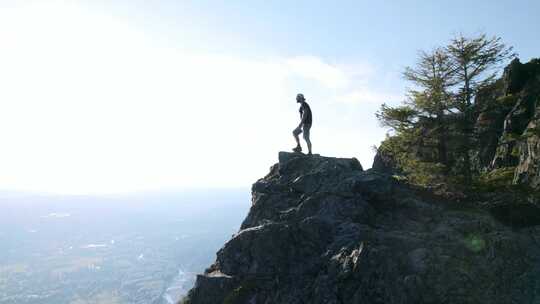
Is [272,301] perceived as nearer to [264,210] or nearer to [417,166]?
[264,210]

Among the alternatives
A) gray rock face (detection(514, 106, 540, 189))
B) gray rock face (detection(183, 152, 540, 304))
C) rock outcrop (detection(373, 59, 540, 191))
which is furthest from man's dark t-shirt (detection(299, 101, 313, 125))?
A: gray rock face (detection(514, 106, 540, 189))

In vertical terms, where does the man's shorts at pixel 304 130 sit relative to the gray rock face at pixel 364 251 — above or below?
above

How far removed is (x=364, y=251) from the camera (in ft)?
59.6

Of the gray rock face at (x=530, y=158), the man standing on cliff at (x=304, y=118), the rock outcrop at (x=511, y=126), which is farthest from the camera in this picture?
the man standing on cliff at (x=304, y=118)

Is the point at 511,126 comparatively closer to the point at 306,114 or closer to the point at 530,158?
the point at 530,158

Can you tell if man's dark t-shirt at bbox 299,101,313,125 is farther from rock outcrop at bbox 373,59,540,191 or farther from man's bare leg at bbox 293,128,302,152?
rock outcrop at bbox 373,59,540,191

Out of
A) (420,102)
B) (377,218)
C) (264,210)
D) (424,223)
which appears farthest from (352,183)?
(420,102)

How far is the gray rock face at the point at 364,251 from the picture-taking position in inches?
663

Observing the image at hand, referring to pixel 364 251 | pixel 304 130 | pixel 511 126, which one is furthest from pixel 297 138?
pixel 511 126

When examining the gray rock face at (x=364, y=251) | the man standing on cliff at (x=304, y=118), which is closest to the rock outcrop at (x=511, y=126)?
the gray rock face at (x=364, y=251)

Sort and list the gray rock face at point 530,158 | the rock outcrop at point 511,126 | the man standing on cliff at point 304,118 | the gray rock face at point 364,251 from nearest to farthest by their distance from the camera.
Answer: the gray rock face at point 364,251
the gray rock face at point 530,158
the rock outcrop at point 511,126
the man standing on cliff at point 304,118

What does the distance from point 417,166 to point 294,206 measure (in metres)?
7.71

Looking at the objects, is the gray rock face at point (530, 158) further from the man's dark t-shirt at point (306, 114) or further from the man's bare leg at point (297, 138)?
the man's bare leg at point (297, 138)

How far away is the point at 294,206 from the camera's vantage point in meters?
23.9
